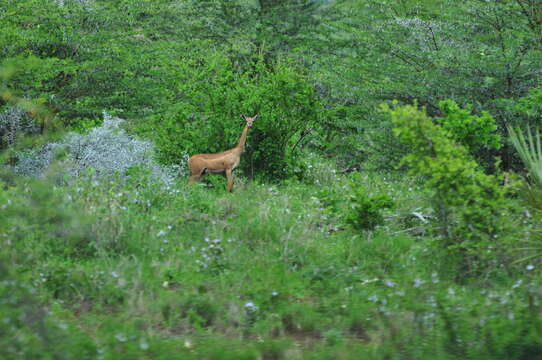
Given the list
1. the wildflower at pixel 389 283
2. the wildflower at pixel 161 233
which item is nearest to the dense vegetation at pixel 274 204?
the wildflower at pixel 389 283

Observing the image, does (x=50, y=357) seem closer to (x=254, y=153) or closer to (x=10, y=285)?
(x=10, y=285)

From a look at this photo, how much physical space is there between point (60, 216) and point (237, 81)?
689 centimetres

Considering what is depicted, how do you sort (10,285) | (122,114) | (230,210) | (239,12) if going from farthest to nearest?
(239,12)
(122,114)
(230,210)
(10,285)

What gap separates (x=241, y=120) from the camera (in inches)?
434

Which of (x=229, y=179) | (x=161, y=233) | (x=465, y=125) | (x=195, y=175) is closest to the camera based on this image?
(x=161, y=233)

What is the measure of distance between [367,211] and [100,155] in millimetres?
4955

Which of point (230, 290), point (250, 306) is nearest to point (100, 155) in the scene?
point (230, 290)

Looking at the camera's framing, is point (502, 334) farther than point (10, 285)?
Yes

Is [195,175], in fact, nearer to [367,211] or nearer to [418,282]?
[367,211]

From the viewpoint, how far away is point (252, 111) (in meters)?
11.1

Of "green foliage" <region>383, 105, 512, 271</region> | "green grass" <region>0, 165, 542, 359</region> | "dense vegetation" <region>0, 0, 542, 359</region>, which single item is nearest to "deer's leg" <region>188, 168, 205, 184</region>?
"dense vegetation" <region>0, 0, 542, 359</region>

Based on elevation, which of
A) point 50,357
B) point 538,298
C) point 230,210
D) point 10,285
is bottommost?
point 230,210

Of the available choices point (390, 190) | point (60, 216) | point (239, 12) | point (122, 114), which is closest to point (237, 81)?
point (390, 190)

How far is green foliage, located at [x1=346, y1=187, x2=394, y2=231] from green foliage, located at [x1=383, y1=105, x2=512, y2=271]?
1379mm
